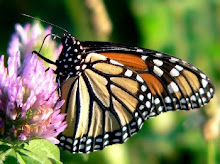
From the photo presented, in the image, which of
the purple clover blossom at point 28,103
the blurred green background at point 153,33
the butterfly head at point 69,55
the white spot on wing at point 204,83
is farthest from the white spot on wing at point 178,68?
the blurred green background at point 153,33

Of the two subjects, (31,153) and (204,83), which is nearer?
(31,153)

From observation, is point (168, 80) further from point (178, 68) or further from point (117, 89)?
point (117, 89)

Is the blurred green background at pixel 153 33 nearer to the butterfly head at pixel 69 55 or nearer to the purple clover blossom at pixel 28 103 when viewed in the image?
the butterfly head at pixel 69 55

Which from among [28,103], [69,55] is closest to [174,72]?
[69,55]

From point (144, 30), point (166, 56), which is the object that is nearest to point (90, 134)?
point (166, 56)

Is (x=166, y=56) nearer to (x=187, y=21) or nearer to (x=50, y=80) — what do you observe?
(x=50, y=80)

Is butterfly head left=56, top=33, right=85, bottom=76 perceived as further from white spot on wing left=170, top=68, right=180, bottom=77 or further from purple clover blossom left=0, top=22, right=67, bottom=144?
white spot on wing left=170, top=68, right=180, bottom=77
